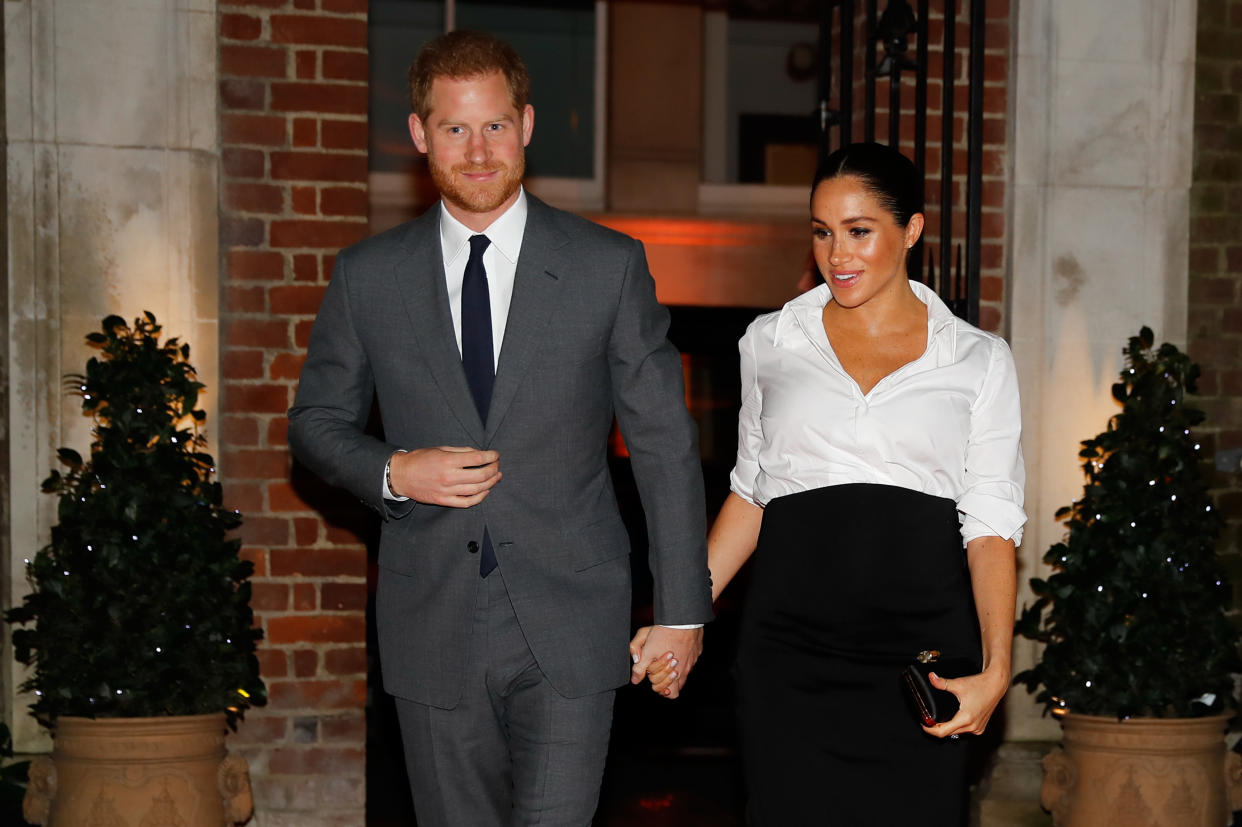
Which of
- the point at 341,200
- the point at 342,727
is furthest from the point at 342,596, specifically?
the point at 341,200

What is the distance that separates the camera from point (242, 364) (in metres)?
4.80

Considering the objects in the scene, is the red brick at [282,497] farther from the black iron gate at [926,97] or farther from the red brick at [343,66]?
the black iron gate at [926,97]

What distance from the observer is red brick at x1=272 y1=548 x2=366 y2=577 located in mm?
4859

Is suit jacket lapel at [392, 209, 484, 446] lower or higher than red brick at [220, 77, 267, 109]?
lower

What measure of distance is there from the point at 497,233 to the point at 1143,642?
Answer: 272cm

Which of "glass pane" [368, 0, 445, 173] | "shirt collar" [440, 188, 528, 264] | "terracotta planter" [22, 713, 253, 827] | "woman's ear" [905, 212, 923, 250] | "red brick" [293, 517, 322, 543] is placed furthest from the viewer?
"glass pane" [368, 0, 445, 173]

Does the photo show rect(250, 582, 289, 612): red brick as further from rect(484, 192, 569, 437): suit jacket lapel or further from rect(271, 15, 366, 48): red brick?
rect(484, 192, 569, 437): suit jacket lapel

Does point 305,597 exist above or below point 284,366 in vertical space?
below

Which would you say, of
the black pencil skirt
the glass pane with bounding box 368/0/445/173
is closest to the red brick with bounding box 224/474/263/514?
the black pencil skirt

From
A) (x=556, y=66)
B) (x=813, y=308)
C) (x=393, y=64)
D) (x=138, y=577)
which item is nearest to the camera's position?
(x=813, y=308)

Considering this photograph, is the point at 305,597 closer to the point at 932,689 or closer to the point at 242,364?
the point at 242,364

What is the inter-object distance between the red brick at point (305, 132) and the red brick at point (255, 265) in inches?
14.5

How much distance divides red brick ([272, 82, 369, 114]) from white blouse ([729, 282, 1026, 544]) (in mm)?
2372

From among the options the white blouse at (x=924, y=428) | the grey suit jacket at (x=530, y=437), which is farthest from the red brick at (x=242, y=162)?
the white blouse at (x=924, y=428)
